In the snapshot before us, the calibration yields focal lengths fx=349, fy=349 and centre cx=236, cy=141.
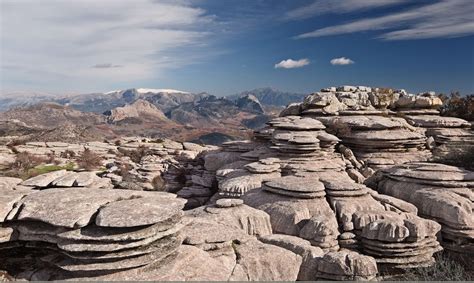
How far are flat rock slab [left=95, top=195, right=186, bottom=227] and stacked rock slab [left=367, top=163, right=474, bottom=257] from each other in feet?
36.2

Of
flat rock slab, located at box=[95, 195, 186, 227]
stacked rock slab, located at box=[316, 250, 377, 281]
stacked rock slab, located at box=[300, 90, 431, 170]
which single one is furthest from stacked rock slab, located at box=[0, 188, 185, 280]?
stacked rock slab, located at box=[300, 90, 431, 170]

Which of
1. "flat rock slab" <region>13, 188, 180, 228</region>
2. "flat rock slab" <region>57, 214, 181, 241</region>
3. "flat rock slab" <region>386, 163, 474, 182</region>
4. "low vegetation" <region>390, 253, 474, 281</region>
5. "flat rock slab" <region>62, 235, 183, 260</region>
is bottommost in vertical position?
"low vegetation" <region>390, 253, 474, 281</region>

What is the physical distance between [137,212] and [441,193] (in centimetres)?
1309

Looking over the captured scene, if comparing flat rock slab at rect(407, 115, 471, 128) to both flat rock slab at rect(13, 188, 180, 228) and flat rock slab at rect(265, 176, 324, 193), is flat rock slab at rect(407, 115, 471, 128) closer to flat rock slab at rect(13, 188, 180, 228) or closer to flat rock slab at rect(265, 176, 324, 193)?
flat rock slab at rect(265, 176, 324, 193)

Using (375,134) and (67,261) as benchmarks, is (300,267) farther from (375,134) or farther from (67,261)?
(375,134)

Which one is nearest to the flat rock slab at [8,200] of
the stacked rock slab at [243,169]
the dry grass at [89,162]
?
the stacked rock slab at [243,169]

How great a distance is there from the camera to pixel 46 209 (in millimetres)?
7789

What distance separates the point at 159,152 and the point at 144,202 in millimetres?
27042

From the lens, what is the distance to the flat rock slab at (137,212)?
7.33 meters

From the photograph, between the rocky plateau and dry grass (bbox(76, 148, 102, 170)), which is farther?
dry grass (bbox(76, 148, 102, 170))

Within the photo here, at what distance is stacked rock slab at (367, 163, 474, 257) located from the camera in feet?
43.8

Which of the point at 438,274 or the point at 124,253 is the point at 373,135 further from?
the point at 124,253

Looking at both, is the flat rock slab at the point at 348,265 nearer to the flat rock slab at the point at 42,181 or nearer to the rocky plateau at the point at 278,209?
the rocky plateau at the point at 278,209

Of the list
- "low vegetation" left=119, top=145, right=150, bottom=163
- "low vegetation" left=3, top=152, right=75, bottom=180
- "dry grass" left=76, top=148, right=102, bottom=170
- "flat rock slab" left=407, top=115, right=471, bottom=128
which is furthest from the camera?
"low vegetation" left=119, top=145, right=150, bottom=163
